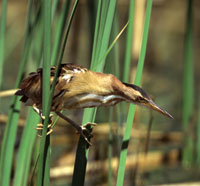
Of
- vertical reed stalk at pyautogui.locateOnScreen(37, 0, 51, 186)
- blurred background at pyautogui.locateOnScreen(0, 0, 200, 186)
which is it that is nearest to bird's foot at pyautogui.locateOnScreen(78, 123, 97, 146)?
vertical reed stalk at pyautogui.locateOnScreen(37, 0, 51, 186)

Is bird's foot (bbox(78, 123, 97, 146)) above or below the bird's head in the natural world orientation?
below

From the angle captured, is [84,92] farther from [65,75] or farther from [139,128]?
[139,128]

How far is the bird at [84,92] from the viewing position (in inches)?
42.1

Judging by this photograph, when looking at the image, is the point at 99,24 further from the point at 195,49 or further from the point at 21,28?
the point at 21,28

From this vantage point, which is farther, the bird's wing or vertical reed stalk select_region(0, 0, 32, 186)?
vertical reed stalk select_region(0, 0, 32, 186)

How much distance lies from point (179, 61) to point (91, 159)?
288cm

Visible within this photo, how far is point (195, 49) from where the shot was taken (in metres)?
5.10

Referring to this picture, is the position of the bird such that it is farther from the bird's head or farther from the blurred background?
the blurred background

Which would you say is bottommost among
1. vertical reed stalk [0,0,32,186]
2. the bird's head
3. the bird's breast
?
vertical reed stalk [0,0,32,186]

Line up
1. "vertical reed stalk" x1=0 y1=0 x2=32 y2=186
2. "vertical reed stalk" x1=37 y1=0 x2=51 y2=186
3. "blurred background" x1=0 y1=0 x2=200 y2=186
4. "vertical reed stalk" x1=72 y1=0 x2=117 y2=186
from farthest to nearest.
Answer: "blurred background" x1=0 y1=0 x2=200 y2=186 < "vertical reed stalk" x1=0 y1=0 x2=32 y2=186 < "vertical reed stalk" x1=72 y1=0 x2=117 y2=186 < "vertical reed stalk" x1=37 y1=0 x2=51 y2=186

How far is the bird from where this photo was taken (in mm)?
1069

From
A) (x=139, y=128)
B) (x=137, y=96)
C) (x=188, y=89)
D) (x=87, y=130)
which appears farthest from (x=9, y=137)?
(x=139, y=128)

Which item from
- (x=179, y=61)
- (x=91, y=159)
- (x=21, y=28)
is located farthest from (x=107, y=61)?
(x=21, y=28)

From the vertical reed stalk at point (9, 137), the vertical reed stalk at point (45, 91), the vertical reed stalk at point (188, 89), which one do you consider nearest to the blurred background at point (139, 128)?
the vertical reed stalk at point (188, 89)
